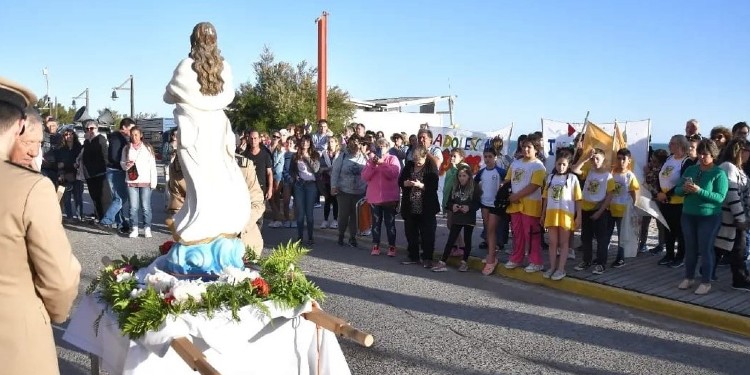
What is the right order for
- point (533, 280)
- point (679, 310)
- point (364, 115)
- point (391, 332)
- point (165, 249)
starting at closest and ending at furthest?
point (165, 249), point (391, 332), point (679, 310), point (533, 280), point (364, 115)

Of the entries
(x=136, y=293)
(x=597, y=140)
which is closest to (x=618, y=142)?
(x=597, y=140)

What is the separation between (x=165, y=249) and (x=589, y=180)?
223 inches

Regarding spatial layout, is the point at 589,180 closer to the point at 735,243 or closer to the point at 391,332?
the point at 735,243

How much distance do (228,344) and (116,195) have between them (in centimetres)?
849

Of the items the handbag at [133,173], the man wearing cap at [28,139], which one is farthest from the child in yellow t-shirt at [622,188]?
the handbag at [133,173]

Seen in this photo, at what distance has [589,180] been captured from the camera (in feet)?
26.8

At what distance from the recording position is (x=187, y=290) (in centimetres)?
353

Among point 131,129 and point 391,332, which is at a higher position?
point 131,129

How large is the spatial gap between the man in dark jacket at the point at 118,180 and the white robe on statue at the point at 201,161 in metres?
7.46

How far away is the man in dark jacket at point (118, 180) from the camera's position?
10909mm

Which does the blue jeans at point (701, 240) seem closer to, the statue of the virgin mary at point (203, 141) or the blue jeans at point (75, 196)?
the statue of the virgin mary at point (203, 141)

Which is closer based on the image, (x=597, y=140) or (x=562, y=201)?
(x=562, y=201)

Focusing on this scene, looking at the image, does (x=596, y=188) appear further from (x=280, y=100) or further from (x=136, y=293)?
(x=280, y=100)

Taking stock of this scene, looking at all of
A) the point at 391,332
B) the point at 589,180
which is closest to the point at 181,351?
the point at 391,332
